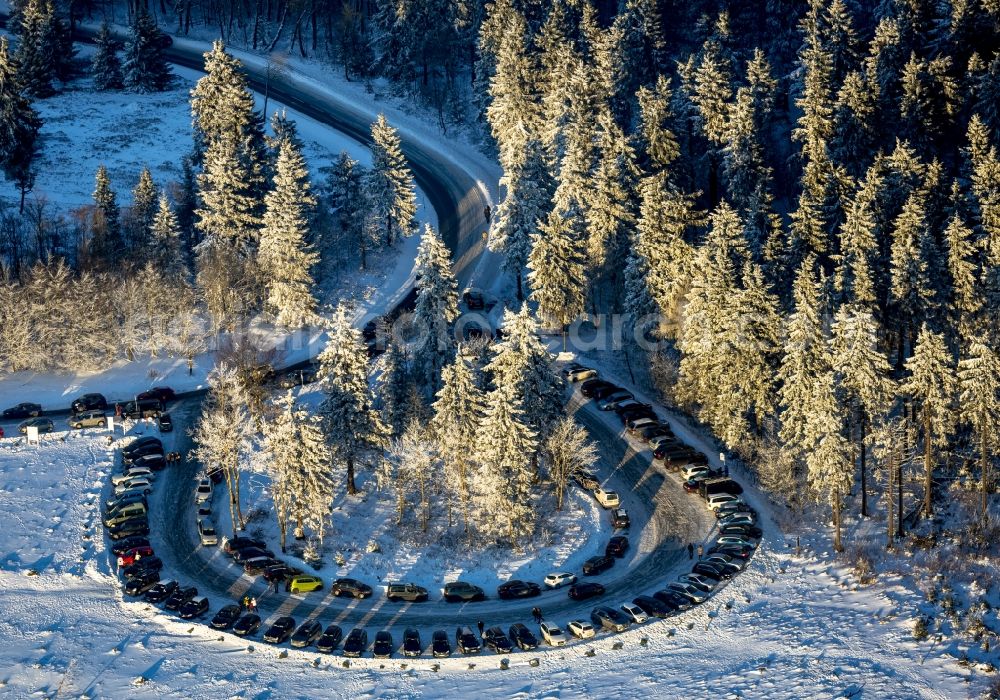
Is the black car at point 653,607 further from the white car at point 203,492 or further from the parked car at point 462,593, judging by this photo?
the white car at point 203,492

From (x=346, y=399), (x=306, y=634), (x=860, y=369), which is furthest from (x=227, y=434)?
(x=860, y=369)

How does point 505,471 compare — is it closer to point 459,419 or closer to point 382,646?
point 459,419

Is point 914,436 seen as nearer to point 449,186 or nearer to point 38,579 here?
point 38,579

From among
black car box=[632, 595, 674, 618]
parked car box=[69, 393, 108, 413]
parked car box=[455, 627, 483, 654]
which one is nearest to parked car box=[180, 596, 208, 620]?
parked car box=[455, 627, 483, 654]

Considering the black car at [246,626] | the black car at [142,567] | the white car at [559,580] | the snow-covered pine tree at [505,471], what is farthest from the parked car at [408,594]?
the black car at [142,567]

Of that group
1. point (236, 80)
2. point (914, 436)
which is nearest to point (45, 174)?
point (236, 80)

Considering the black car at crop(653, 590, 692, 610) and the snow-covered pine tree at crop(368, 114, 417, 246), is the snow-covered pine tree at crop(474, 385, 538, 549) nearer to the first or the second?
the black car at crop(653, 590, 692, 610)
